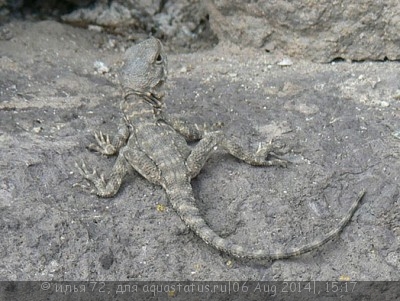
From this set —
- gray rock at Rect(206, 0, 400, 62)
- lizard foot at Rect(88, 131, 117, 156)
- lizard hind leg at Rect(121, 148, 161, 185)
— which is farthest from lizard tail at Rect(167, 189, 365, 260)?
gray rock at Rect(206, 0, 400, 62)

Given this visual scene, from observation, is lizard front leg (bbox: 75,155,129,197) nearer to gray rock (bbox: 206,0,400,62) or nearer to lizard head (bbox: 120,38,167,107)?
lizard head (bbox: 120,38,167,107)

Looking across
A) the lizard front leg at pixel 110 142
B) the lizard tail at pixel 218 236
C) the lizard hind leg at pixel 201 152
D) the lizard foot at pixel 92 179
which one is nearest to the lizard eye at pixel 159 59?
the lizard front leg at pixel 110 142

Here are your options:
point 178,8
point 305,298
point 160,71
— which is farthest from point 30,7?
point 305,298

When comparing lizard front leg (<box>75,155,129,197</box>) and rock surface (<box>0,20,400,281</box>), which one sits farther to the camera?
lizard front leg (<box>75,155,129,197</box>)

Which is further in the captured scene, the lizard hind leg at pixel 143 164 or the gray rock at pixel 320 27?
the gray rock at pixel 320 27

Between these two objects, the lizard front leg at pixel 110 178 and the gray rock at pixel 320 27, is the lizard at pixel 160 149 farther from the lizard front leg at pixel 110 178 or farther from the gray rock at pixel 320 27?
the gray rock at pixel 320 27

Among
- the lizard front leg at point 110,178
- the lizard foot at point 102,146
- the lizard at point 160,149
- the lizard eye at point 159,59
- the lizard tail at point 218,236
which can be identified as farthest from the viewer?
the lizard eye at point 159,59

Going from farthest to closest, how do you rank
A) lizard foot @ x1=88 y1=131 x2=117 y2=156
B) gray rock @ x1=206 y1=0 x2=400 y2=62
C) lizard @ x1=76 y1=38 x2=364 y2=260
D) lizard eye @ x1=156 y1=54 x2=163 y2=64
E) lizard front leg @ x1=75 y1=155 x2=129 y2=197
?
1. gray rock @ x1=206 y1=0 x2=400 y2=62
2. lizard eye @ x1=156 y1=54 x2=163 y2=64
3. lizard foot @ x1=88 y1=131 x2=117 y2=156
4. lizard front leg @ x1=75 y1=155 x2=129 y2=197
5. lizard @ x1=76 y1=38 x2=364 y2=260
